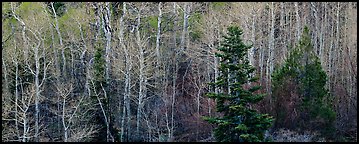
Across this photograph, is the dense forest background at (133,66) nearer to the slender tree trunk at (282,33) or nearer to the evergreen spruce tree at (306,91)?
the slender tree trunk at (282,33)

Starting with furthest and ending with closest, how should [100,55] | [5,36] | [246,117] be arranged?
[5,36] < [100,55] < [246,117]

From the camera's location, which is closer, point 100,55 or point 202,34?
point 100,55

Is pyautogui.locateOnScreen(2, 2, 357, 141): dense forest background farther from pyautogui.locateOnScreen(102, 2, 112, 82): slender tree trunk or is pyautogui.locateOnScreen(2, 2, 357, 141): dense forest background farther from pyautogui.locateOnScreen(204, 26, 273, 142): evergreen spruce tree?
pyautogui.locateOnScreen(204, 26, 273, 142): evergreen spruce tree

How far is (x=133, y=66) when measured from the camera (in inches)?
1033

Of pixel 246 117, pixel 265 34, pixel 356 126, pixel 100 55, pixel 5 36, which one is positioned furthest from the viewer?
pixel 265 34

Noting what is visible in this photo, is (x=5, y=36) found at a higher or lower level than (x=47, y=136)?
higher

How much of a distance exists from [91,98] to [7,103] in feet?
14.6

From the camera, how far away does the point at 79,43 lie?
93.6 ft

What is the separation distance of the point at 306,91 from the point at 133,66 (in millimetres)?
10292

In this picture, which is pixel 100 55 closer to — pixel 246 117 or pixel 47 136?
pixel 47 136

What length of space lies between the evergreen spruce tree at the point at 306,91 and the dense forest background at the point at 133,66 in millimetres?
651

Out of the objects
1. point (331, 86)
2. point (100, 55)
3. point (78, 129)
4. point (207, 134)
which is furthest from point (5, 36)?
point (331, 86)

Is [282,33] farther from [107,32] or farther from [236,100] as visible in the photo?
[236,100]

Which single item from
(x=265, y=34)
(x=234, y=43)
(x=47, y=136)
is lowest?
(x=47, y=136)
